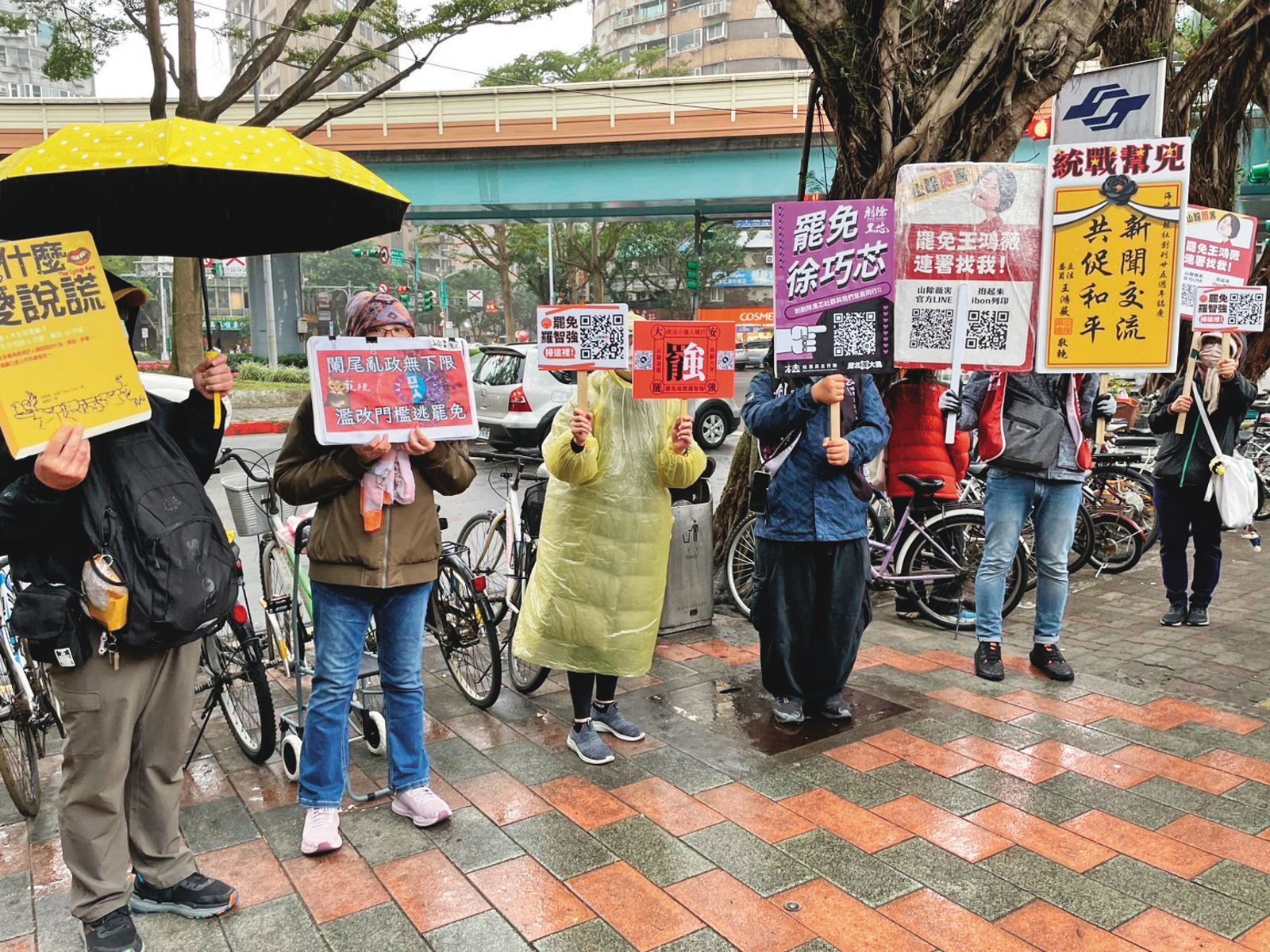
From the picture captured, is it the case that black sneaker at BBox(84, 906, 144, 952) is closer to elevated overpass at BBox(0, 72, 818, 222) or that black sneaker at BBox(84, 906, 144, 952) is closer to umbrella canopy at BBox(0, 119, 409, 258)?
umbrella canopy at BBox(0, 119, 409, 258)

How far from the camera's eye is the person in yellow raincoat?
151 inches

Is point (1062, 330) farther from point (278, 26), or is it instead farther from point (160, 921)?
point (278, 26)

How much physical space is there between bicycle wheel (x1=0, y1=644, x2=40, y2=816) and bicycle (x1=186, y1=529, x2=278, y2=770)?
504 mm

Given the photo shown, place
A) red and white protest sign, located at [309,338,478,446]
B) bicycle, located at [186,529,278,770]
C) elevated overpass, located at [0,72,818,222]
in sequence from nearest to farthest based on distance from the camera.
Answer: red and white protest sign, located at [309,338,478,446], bicycle, located at [186,529,278,770], elevated overpass, located at [0,72,818,222]

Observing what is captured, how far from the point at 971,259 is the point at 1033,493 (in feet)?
4.02

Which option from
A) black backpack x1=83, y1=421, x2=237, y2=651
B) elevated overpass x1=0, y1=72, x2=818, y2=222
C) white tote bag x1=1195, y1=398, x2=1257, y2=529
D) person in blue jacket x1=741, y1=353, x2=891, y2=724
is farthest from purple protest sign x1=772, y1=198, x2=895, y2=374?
elevated overpass x1=0, y1=72, x2=818, y2=222

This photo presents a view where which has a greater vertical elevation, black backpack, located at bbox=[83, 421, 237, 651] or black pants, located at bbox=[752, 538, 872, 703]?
black backpack, located at bbox=[83, 421, 237, 651]

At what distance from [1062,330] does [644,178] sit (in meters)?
18.4

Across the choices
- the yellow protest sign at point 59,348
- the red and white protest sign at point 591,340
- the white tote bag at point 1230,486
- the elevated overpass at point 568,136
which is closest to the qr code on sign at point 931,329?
the red and white protest sign at point 591,340

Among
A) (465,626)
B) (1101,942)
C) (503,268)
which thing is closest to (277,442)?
(465,626)

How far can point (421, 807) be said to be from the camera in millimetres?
3295

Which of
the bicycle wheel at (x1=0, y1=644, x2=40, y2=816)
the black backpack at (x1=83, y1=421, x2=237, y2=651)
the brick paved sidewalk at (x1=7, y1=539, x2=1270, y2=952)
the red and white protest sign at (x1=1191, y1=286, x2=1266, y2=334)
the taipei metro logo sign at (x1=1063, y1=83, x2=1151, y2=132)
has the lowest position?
the brick paved sidewalk at (x1=7, y1=539, x2=1270, y2=952)

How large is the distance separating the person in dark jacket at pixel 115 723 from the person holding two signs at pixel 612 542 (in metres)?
1.45

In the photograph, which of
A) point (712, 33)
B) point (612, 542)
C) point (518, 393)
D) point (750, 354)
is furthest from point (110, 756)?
point (712, 33)
